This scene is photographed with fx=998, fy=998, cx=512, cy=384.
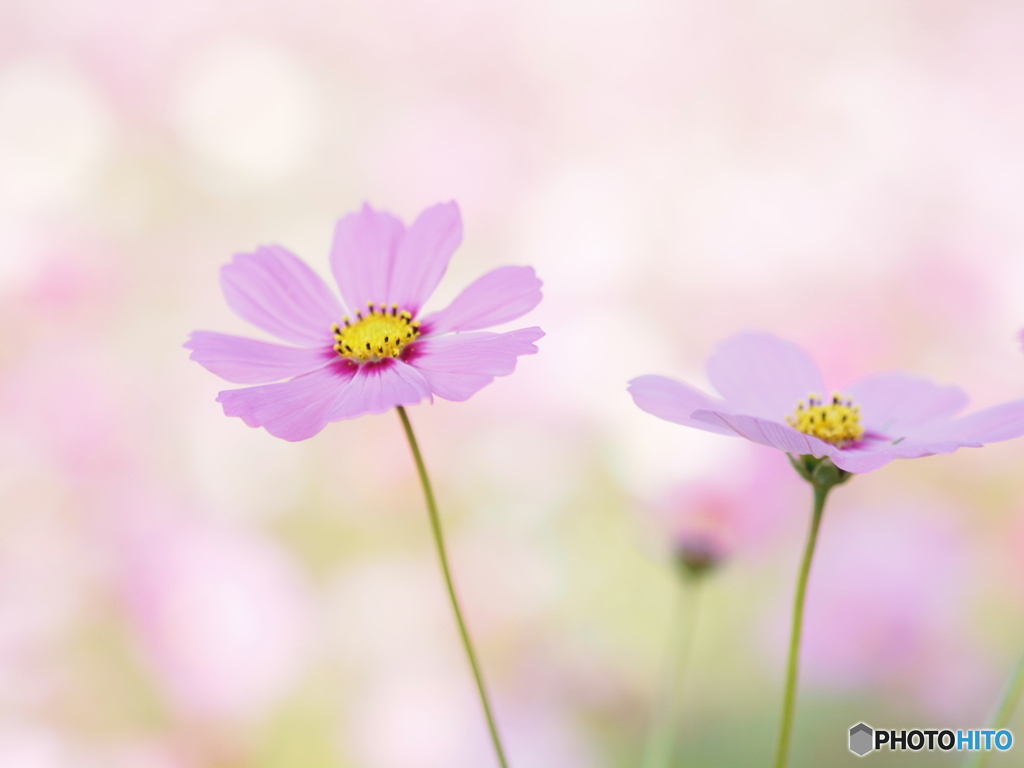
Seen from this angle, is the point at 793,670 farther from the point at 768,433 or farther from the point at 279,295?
the point at 279,295

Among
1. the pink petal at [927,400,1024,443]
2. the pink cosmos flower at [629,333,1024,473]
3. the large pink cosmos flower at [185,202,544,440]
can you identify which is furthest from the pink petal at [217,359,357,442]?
the pink petal at [927,400,1024,443]

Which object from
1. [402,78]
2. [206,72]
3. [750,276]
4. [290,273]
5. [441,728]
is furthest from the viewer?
[402,78]

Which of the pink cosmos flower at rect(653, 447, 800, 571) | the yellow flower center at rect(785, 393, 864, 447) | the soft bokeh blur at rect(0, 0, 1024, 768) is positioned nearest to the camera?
the yellow flower center at rect(785, 393, 864, 447)

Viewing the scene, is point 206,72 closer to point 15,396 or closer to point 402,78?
point 402,78

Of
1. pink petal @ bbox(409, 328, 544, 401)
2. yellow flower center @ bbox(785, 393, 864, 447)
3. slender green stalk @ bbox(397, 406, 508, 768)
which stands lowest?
slender green stalk @ bbox(397, 406, 508, 768)

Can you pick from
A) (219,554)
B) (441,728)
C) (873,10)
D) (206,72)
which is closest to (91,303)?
(219,554)

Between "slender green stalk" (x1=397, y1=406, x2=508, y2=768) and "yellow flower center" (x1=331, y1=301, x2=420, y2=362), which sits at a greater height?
"yellow flower center" (x1=331, y1=301, x2=420, y2=362)

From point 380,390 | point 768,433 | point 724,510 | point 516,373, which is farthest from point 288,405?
point 516,373

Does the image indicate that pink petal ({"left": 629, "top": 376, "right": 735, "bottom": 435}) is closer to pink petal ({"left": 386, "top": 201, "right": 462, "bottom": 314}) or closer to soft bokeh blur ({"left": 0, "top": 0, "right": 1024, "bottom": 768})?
pink petal ({"left": 386, "top": 201, "right": 462, "bottom": 314})
